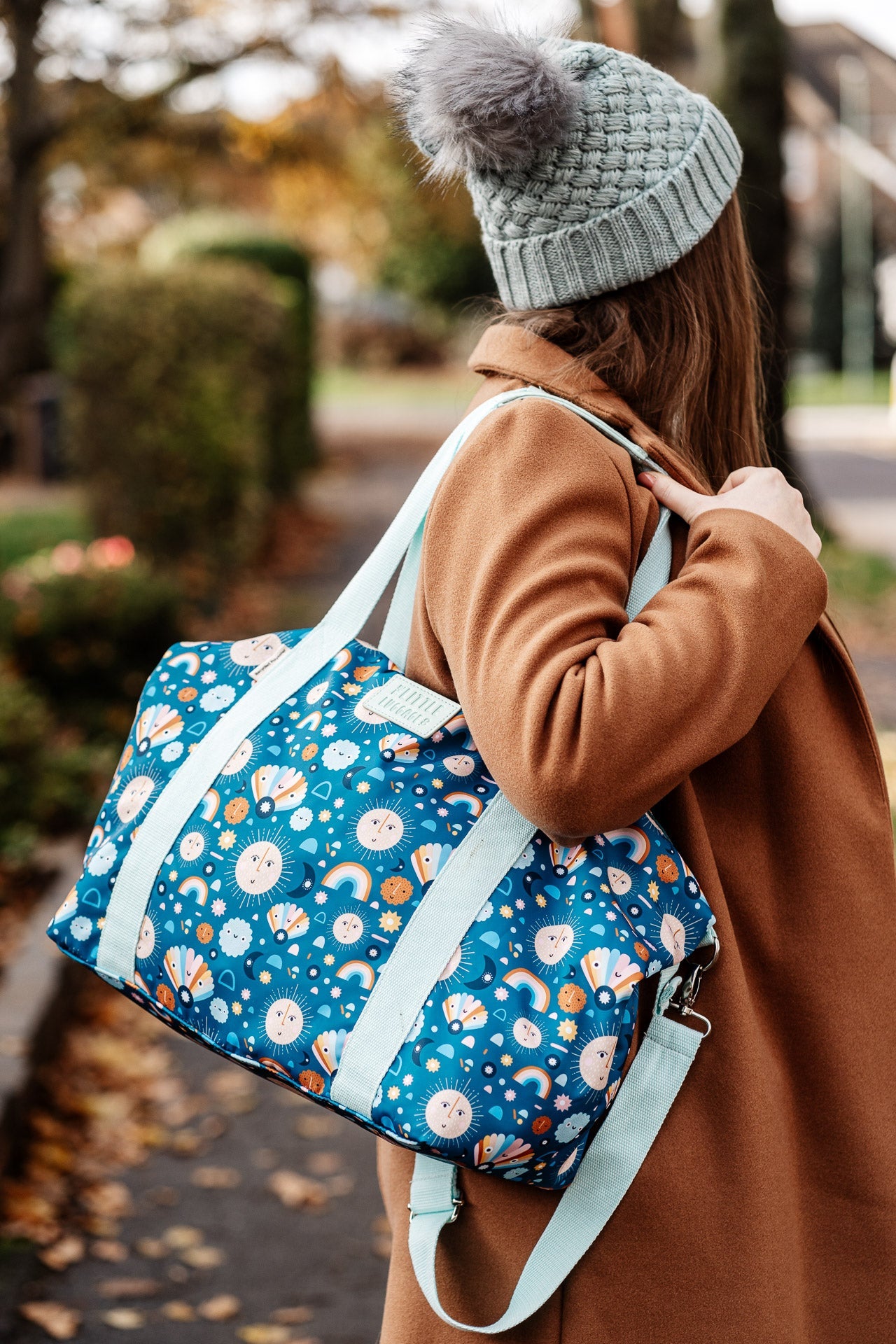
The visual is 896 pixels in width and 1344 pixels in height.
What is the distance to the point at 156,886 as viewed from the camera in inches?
55.7

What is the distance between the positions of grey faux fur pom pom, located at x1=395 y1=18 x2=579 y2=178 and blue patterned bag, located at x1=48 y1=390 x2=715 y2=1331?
0.26 metres

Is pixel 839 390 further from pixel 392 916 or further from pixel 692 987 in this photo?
pixel 392 916

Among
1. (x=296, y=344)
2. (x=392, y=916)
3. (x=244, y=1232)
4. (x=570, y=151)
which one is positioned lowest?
(x=296, y=344)

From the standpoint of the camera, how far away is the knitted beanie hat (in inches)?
52.4

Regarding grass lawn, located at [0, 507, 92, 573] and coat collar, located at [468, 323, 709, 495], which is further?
grass lawn, located at [0, 507, 92, 573]

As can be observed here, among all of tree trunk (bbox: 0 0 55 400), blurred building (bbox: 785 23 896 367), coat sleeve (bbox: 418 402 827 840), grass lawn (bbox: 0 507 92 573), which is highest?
coat sleeve (bbox: 418 402 827 840)

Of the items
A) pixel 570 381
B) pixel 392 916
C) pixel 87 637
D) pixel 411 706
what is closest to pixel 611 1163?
pixel 392 916

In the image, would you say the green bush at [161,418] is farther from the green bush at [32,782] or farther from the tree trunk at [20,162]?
the green bush at [32,782]

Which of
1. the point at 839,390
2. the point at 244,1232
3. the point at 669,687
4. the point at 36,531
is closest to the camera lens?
the point at 669,687

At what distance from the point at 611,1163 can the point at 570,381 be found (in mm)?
825

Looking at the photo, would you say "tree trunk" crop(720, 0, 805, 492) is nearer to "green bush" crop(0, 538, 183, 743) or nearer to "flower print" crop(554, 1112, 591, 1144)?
"green bush" crop(0, 538, 183, 743)

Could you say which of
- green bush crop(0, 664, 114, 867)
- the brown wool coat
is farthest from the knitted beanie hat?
green bush crop(0, 664, 114, 867)

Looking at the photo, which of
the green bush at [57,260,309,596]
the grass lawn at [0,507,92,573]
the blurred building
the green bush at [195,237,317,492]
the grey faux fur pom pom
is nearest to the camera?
the grey faux fur pom pom

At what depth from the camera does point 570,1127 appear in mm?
1267
